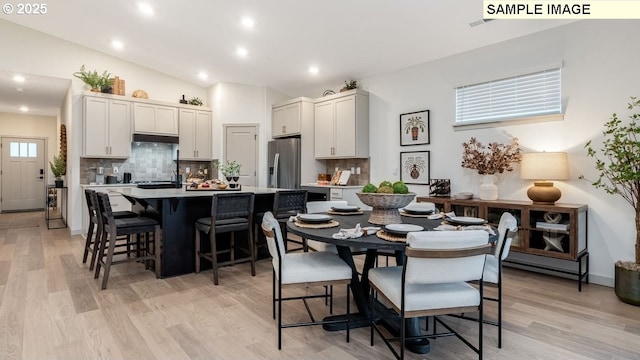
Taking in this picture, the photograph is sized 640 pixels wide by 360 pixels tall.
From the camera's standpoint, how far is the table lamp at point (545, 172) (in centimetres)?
334

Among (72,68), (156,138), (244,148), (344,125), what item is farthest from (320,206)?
(72,68)

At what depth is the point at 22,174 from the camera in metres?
8.66

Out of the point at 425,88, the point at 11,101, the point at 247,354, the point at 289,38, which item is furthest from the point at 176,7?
the point at 11,101

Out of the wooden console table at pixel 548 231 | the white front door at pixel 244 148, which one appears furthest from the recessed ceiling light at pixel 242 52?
the wooden console table at pixel 548 231

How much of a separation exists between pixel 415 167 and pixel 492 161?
3.69 ft

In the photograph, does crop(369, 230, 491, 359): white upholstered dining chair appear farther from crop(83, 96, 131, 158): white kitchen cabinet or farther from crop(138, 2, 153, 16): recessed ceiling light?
→ crop(83, 96, 131, 158): white kitchen cabinet

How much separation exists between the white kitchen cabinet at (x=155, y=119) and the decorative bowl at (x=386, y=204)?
520 cm

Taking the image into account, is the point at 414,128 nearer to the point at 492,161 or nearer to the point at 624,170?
the point at 492,161

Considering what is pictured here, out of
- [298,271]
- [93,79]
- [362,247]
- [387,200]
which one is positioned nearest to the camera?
[362,247]

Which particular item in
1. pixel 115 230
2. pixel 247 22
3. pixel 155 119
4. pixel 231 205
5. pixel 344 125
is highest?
pixel 247 22

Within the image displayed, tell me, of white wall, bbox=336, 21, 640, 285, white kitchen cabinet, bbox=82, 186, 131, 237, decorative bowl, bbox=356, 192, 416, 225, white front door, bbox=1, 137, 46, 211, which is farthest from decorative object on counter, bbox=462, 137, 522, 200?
white front door, bbox=1, 137, 46, 211

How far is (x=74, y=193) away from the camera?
5.76 meters

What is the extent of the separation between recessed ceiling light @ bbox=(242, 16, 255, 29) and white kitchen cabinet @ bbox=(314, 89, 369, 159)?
177 centimetres

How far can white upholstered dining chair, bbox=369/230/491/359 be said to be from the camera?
1658mm
